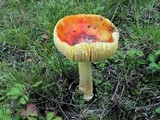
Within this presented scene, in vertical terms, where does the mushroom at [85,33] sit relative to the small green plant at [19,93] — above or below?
above

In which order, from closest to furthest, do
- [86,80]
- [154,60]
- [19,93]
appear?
[19,93]
[86,80]
[154,60]

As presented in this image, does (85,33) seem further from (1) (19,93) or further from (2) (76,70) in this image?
(1) (19,93)

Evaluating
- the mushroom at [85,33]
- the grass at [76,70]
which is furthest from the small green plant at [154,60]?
the mushroom at [85,33]

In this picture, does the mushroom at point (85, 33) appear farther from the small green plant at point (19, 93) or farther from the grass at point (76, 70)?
the small green plant at point (19, 93)

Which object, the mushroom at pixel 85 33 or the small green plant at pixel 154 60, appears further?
the small green plant at pixel 154 60

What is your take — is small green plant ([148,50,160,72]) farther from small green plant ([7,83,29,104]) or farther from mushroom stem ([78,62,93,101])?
small green plant ([7,83,29,104])

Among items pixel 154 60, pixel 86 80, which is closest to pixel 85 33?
pixel 86 80

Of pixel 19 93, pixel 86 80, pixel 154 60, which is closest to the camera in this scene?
pixel 19 93
